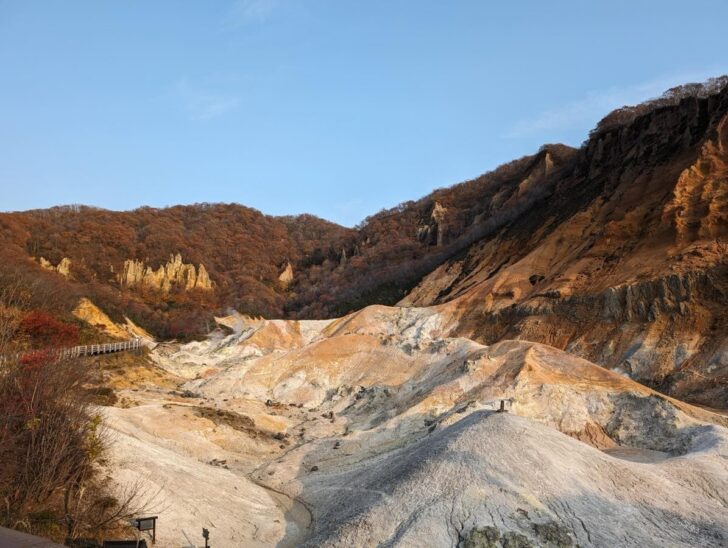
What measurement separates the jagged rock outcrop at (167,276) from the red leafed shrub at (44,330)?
169 ft

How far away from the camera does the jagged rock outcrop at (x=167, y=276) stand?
92.2 metres

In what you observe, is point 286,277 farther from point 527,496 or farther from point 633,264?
point 527,496

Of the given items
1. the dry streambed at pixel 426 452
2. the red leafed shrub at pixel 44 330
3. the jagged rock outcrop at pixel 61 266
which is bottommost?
the dry streambed at pixel 426 452

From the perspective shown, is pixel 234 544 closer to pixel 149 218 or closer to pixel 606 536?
pixel 606 536

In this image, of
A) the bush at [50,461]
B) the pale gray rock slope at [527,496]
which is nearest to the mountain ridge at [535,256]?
the pale gray rock slope at [527,496]

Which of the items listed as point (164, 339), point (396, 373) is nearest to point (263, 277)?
point (164, 339)

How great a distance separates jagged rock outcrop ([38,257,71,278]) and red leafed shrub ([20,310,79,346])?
134 feet

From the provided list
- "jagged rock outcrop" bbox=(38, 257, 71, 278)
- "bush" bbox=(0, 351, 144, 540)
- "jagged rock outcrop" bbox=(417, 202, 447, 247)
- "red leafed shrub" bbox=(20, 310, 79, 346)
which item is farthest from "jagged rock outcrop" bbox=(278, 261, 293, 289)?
"bush" bbox=(0, 351, 144, 540)

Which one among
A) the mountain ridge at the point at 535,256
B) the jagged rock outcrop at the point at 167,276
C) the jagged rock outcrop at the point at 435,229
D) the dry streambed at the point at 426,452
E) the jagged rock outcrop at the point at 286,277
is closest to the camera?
the dry streambed at the point at 426,452

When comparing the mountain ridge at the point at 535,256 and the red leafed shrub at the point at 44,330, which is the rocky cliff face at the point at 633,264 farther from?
the red leafed shrub at the point at 44,330

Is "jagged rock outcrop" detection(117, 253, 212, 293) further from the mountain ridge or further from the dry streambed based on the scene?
the dry streambed

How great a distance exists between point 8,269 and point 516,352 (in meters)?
43.5

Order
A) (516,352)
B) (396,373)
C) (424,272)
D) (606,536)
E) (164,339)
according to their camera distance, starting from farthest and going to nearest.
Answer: (424,272)
(164,339)
(396,373)
(516,352)
(606,536)

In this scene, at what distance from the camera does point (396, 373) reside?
41.9 m
